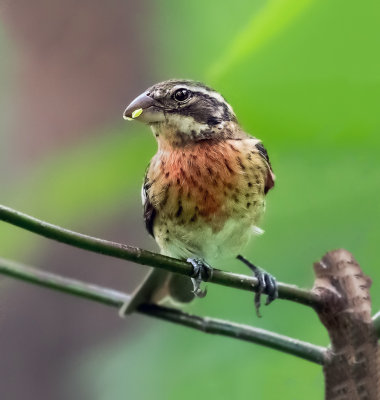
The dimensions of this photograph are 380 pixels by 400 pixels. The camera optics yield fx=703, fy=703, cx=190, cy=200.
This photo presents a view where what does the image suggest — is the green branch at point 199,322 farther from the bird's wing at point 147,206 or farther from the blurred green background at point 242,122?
the bird's wing at point 147,206

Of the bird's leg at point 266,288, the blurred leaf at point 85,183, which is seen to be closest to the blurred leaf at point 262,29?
the blurred leaf at point 85,183

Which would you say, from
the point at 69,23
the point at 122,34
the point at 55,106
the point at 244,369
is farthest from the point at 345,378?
the point at 55,106

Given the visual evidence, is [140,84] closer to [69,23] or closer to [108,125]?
[69,23]

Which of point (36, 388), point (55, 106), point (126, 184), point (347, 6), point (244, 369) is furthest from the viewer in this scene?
point (36, 388)

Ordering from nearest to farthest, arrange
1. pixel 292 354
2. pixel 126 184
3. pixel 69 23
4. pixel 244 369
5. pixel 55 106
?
pixel 126 184 → pixel 292 354 → pixel 244 369 → pixel 69 23 → pixel 55 106

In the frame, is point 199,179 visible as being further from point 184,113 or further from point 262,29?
point 262,29

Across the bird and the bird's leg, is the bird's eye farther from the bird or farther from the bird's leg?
the bird's leg

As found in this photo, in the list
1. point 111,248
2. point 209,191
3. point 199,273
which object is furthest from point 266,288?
point 111,248
